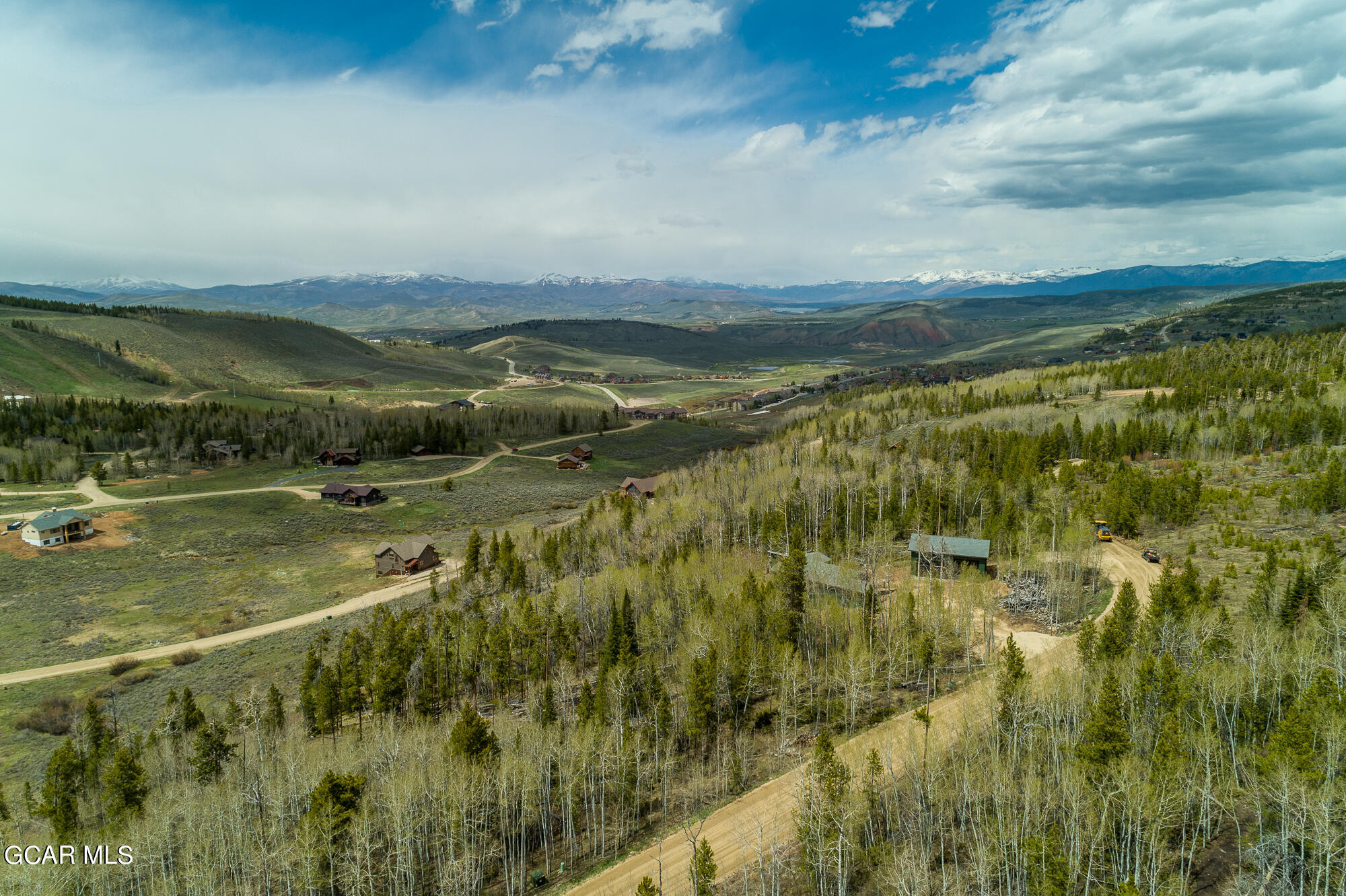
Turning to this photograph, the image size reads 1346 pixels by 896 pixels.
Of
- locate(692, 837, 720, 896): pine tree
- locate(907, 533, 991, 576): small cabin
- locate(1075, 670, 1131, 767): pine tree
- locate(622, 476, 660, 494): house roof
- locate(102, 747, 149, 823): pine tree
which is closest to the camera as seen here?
locate(692, 837, 720, 896): pine tree

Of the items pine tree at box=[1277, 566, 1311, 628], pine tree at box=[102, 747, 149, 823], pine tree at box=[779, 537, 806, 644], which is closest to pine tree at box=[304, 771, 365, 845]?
pine tree at box=[102, 747, 149, 823]

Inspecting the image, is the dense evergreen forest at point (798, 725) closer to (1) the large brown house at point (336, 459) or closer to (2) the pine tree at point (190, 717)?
(2) the pine tree at point (190, 717)

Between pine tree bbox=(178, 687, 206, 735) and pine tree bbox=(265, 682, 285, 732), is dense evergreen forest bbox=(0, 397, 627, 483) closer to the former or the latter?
pine tree bbox=(178, 687, 206, 735)

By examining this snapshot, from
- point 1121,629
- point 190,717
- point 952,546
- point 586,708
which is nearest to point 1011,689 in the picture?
point 1121,629

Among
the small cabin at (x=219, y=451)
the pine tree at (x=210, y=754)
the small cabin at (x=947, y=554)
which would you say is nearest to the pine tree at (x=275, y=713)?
the pine tree at (x=210, y=754)

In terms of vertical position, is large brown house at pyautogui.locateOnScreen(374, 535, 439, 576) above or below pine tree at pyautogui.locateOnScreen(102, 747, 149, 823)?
below

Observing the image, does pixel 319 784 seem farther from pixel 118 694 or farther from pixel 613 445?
pixel 613 445

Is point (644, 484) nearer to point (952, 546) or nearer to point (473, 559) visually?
point (473, 559)
